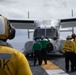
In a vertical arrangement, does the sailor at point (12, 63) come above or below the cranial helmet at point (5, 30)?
below

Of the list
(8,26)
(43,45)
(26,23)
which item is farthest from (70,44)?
(26,23)

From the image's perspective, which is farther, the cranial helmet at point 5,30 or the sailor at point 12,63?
the cranial helmet at point 5,30

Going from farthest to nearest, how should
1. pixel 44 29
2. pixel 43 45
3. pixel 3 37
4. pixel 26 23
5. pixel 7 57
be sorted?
pixel 26 23
pixel 44 29
pixel 43 45
pixel 3 37
pixel 7 57

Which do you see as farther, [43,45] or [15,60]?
[43,45]

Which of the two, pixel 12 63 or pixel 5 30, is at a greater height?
pixel 5 30

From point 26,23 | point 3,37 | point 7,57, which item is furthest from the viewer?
point 26,23

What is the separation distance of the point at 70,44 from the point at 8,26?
37.4 ft

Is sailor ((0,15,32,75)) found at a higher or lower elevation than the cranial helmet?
lower

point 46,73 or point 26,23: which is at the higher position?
point 26,23

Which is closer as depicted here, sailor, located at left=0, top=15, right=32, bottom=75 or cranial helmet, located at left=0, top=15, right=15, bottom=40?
sailor, located at left=0, top=15, right=32, bottom=75

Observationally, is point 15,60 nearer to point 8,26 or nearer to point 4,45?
point 4,45

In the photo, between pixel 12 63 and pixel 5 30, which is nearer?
pixel 12 63

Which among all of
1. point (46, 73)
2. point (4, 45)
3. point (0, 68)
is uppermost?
point (4, 45)

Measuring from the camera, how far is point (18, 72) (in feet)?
8.28
